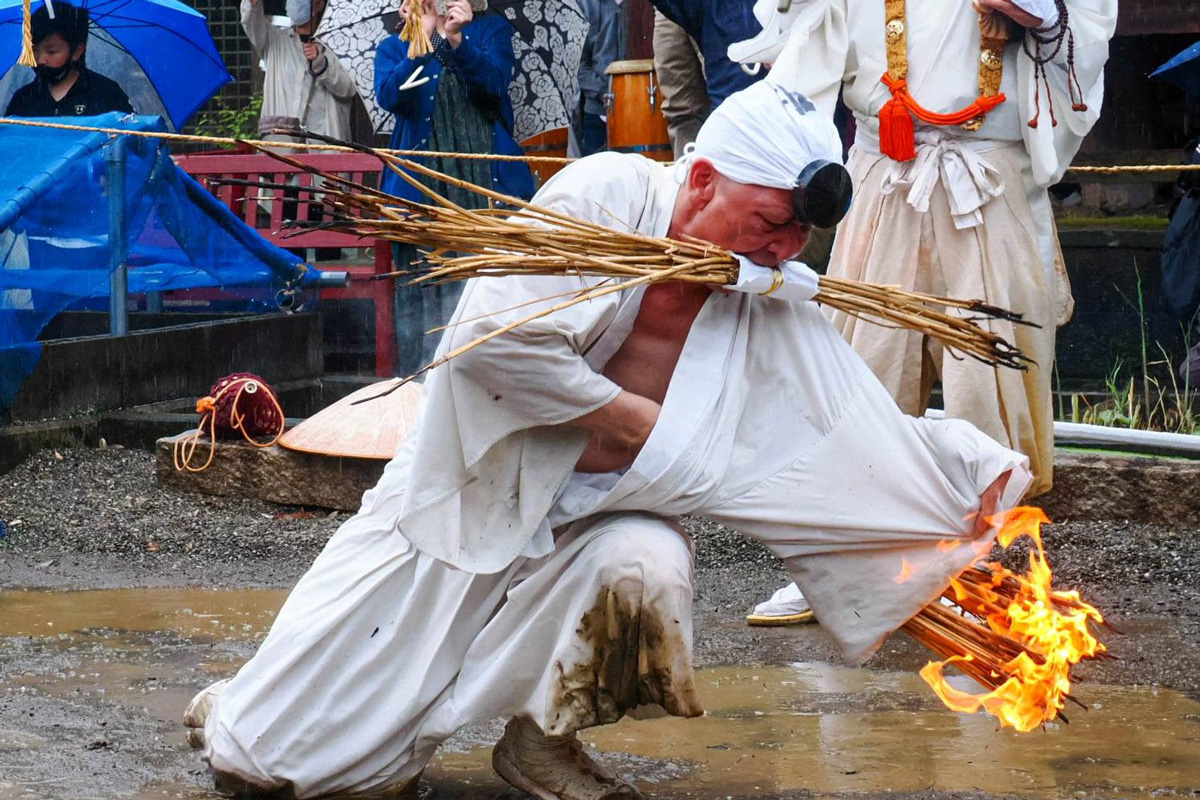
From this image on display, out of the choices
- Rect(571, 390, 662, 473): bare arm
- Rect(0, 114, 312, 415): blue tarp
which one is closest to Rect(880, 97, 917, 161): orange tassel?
Rect(571, 390, 662, 473): bare arm

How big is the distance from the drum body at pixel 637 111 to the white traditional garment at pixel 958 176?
10.9 ft

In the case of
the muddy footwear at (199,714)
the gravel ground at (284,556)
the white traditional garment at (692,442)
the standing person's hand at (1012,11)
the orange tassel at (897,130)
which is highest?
the standing person's hand at (1012,11)

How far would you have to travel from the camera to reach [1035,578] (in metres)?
3.51

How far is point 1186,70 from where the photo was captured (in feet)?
25.8

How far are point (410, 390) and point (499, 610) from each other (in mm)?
3573

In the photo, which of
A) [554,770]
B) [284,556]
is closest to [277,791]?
[554,770]

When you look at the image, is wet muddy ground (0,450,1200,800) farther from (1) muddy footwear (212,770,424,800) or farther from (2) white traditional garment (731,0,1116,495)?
(2) white traditional garment (731,0,1116,495)

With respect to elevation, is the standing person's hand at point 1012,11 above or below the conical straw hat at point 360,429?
above

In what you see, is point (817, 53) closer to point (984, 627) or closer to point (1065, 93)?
point (1065, 93)

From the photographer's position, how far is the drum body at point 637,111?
8641 millimetres

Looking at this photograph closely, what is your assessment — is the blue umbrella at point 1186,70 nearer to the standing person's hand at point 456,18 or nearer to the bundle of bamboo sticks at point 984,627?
the standing person's hand at point 456,18

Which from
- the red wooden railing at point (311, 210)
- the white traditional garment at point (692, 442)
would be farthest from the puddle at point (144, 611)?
the red wooden railing at point (311, 210)

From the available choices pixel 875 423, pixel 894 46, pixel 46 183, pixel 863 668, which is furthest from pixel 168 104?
→ pixel 875 423

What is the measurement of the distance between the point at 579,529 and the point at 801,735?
3.16 feet
